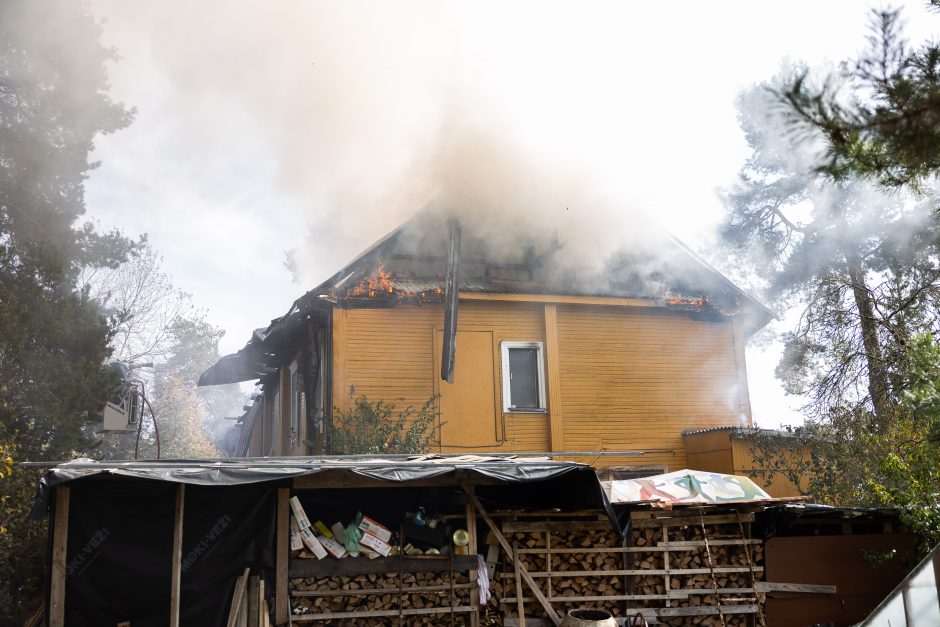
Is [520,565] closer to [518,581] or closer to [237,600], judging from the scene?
[518,581]

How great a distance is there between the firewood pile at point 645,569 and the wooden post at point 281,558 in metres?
2.57

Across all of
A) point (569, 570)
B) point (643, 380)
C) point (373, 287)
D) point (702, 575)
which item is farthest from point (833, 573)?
point (373, 287)

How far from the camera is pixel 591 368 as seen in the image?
619 inches

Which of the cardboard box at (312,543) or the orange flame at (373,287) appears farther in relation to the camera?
the orange flame at (373,287)

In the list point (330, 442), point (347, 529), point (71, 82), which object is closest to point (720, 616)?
point (347, 529)

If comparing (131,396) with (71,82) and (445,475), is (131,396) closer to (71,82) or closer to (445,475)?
(71,82)

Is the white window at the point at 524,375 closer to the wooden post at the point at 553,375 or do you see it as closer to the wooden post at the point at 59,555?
the wooden post at the point at 553,375

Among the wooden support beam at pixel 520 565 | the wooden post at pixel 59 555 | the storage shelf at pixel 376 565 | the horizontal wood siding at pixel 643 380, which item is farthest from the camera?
the horizontal wood siding at pixel 643 380

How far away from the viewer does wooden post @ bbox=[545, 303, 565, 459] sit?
15.1m

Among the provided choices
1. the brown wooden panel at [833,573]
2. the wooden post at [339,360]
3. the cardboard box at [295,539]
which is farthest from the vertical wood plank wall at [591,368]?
the cardboard box at [295,539]

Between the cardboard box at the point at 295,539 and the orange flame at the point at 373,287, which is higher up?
the orange flame at the point at 373,287

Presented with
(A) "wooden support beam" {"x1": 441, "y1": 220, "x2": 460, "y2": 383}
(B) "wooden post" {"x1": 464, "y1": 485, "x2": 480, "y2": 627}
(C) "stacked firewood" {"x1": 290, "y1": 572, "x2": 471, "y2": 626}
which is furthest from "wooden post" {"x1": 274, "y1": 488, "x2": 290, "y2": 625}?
(A) "wooden support beam" {"x1": 441, "y1": 220, "x2": 460, "y2": 383}

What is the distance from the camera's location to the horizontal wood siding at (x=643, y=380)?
15.5 m

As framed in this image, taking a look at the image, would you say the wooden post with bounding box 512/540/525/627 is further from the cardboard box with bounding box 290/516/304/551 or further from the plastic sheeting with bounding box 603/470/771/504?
the cardboard box with bounding box 290/516/304/551
